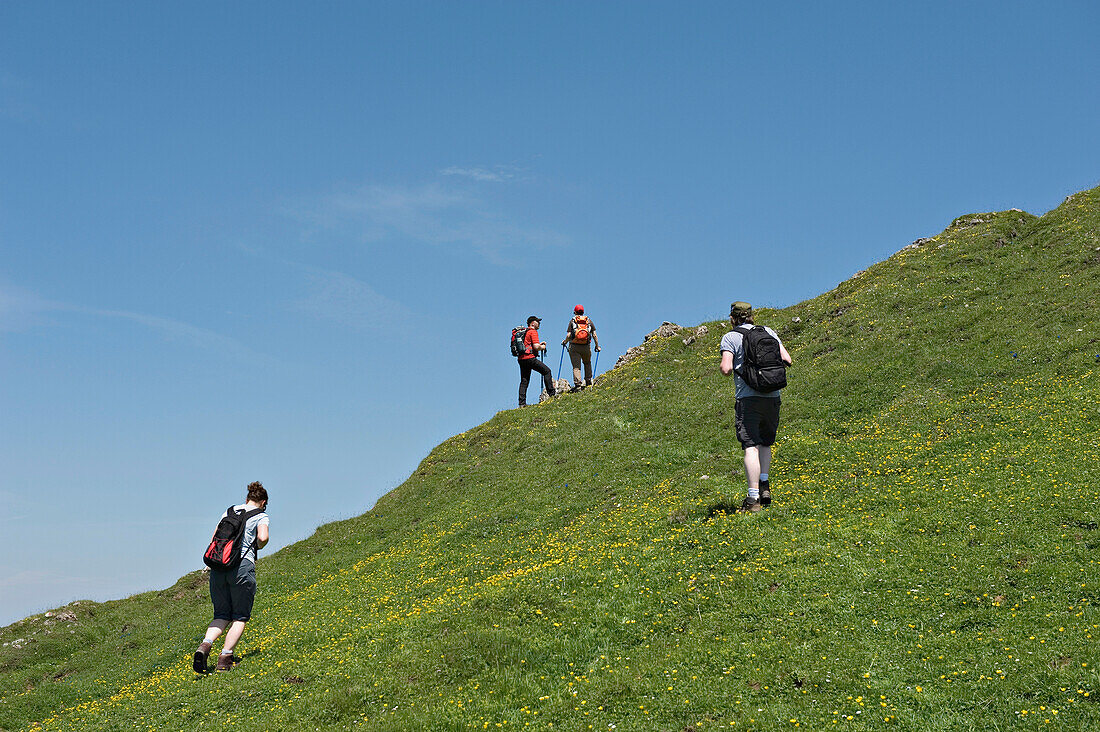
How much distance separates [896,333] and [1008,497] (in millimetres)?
16381

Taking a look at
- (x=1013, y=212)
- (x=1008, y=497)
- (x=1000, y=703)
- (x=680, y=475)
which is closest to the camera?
(x=1000, y=703)

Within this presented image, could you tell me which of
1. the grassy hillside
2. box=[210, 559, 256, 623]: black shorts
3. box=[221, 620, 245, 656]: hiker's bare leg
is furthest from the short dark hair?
the grassy hillside

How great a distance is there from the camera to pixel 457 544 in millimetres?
24453

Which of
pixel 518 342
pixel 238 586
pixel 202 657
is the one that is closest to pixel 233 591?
pixel 238 586

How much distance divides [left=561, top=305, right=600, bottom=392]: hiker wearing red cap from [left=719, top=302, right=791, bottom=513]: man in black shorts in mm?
23105

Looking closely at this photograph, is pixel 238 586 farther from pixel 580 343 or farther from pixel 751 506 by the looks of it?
pixel 580 343

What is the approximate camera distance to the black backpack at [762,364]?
15699 millimetres

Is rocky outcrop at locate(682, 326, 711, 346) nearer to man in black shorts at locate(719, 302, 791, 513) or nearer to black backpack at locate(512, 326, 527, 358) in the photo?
black backpack at locate(512, 326, 527, 358)

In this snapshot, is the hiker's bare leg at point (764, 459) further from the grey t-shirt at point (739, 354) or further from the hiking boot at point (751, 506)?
the grey t-shirt at point (739, 354)

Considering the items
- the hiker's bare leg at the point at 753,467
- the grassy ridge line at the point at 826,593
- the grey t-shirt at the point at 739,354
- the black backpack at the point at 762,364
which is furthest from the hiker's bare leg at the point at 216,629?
the black backpack at the point at 762,364

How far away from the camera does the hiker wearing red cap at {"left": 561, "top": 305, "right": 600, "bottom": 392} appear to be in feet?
131

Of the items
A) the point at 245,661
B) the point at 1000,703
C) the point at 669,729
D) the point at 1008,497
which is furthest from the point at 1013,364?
the point at 245,661

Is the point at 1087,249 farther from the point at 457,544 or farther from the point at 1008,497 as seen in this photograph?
the point at 457,544

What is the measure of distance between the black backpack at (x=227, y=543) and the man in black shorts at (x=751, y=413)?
32.1ft
